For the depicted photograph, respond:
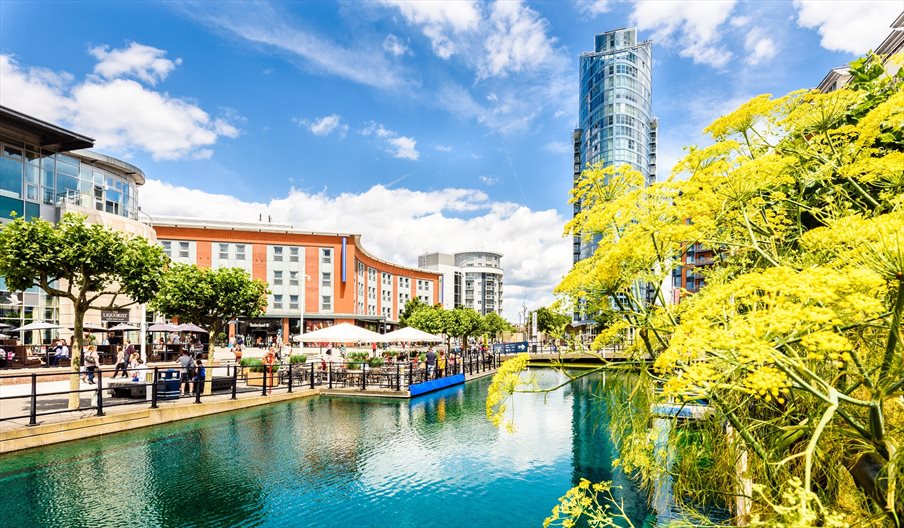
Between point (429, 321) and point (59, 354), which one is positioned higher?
point (429, 321)

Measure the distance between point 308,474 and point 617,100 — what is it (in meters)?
91.4

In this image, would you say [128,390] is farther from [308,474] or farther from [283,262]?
[283,262]

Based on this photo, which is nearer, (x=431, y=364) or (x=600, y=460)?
(x=600, y=460)

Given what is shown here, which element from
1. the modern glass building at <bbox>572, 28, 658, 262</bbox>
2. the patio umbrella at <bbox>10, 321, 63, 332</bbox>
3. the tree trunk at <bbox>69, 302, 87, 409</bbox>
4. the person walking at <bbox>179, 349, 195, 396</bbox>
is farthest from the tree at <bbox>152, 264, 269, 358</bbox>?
the modern glass building at <bbox>572, 28, 658, 262</bbox>

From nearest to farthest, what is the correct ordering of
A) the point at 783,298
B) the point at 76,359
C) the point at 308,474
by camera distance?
the point at 783,298 < the point at 308,474 < the point at 76,359

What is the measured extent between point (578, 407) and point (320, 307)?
133ft

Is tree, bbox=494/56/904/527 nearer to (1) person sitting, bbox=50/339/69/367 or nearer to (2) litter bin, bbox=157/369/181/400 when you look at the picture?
(2) litter bin, bbox=157/369/181/400

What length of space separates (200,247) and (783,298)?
57.3 m

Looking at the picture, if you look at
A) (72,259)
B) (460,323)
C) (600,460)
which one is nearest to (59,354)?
(72,259)

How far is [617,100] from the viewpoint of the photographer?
88.0 meters

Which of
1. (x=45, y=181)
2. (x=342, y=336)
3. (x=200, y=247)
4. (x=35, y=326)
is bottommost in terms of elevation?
(x=342, y=336)

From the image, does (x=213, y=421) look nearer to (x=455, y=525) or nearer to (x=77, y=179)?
(x=455, y=525)

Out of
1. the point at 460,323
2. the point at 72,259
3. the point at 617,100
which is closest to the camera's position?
the point at 72,259

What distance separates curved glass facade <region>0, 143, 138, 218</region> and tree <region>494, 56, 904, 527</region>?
25461mm
